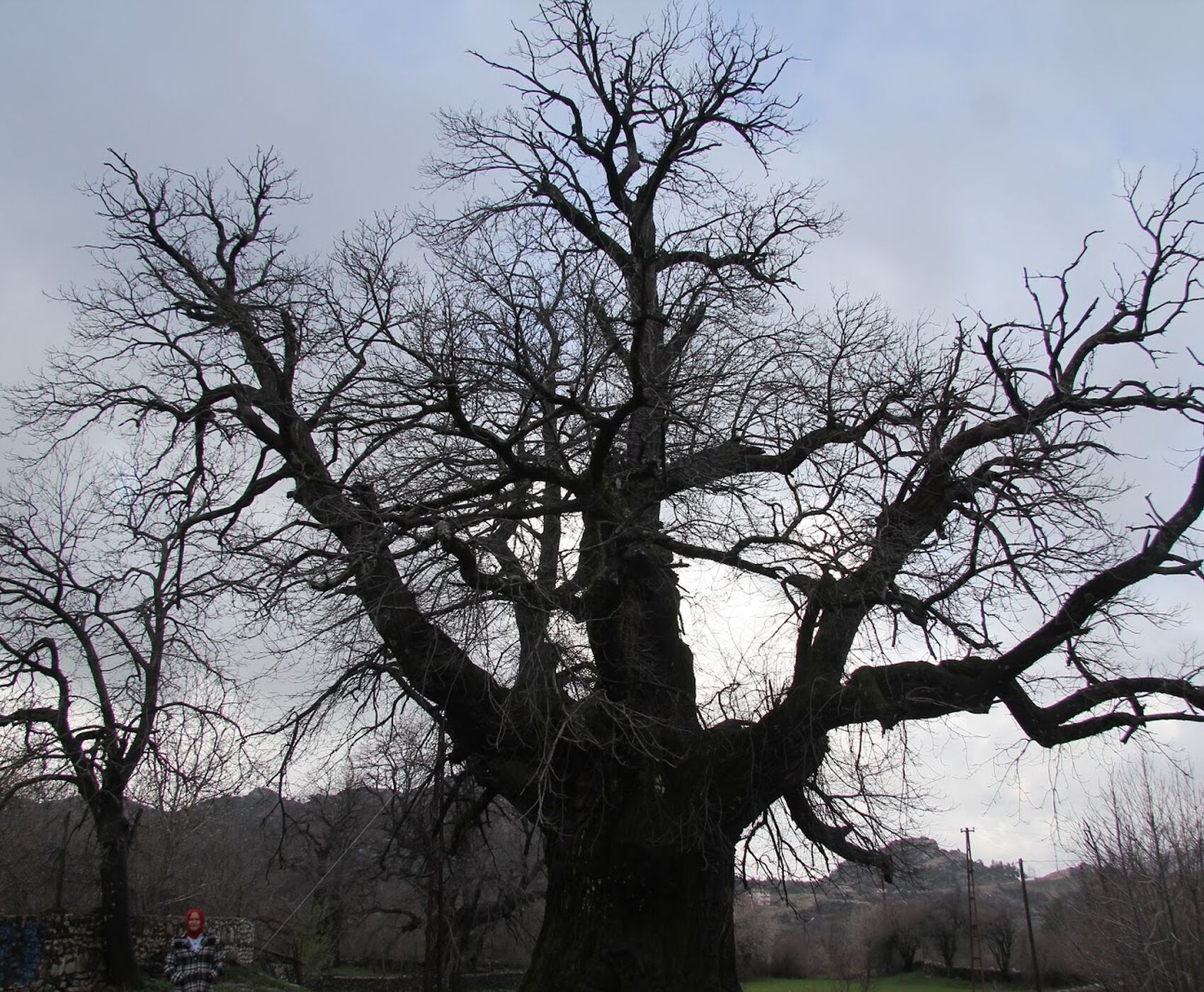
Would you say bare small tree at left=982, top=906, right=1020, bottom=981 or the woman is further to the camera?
bare small tree at left=982, top=906, right=1020, bottom=981

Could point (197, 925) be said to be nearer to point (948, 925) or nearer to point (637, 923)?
point (637, 923)

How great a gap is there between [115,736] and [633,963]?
11306 mm

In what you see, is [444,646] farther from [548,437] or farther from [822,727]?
[822,727]

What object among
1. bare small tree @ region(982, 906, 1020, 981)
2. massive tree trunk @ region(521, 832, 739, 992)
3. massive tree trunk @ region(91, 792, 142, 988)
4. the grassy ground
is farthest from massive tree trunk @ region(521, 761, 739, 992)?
bare small tree @ region(982, 906, 1020, 981)

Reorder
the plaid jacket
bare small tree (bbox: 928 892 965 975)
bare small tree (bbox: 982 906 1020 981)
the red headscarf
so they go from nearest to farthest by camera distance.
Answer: the plaid jacket < the red headscarf < bare small tree (bbox: 982 906 1020 981) < bare small tree (bbox: 928 892 965 975)

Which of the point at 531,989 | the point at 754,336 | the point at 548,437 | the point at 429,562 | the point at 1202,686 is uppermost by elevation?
the point at 754,336

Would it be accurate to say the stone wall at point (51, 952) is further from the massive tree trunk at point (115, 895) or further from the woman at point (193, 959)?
the woman at point (193, 959)

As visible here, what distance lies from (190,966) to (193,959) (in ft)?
0.21

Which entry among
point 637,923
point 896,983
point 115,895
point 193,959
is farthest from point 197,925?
point 896,983

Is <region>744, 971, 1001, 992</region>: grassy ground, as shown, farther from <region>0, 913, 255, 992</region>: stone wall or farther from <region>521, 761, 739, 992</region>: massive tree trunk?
<region>521, 761, 739, 992</region>: massive tree trunk

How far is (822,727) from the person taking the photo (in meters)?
8.54

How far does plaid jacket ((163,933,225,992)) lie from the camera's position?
8875mm

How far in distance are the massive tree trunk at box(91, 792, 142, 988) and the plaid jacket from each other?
9645 millimetres

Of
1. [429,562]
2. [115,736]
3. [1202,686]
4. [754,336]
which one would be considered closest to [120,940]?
[115,736]
